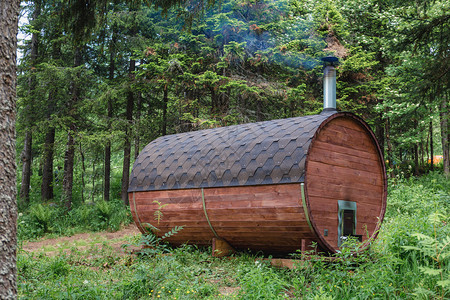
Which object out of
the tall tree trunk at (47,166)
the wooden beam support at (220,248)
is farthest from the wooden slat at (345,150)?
the tall tree trunk at (47,166)

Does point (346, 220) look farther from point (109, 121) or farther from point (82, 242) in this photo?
point (109, 121)

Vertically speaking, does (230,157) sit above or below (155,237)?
above

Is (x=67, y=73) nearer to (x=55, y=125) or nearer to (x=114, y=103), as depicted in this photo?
(x=55, y=125)

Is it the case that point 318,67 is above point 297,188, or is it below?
above

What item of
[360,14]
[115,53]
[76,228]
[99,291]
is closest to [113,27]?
[115,53]

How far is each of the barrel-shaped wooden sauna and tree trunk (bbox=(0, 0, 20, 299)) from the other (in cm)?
323

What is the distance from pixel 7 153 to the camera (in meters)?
3.74

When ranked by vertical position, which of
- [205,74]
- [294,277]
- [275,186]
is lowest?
[294,277]

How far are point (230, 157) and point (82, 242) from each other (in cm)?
590

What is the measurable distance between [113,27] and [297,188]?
11.8 m

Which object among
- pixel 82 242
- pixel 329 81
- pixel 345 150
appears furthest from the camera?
pixel 82 242

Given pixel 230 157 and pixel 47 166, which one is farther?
pixel 47 166

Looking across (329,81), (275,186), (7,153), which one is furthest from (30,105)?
(7,153)

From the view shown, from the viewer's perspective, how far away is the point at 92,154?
15281 mm
